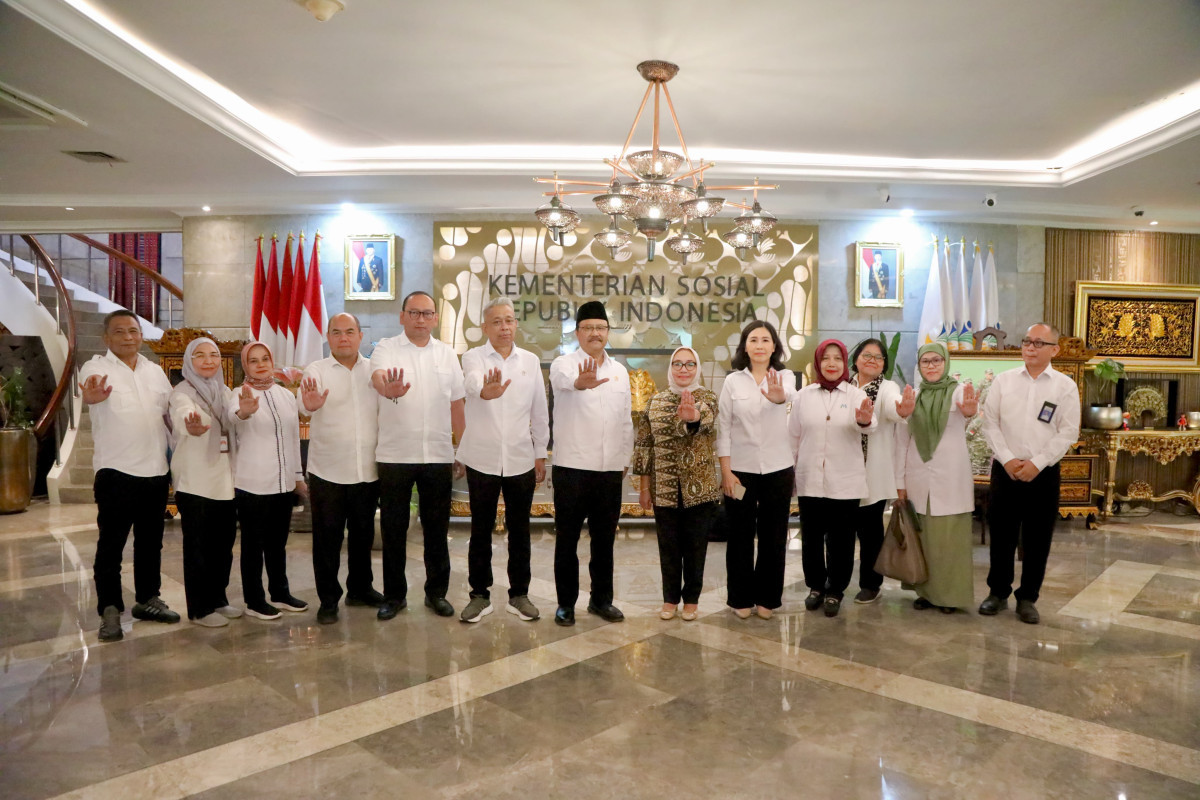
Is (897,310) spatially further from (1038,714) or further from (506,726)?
(506,726)

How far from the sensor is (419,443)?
3818 mm

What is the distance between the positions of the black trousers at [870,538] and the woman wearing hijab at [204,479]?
11.1 ft

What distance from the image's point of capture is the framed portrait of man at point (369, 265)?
750 cm

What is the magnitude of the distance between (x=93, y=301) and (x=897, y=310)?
1010 cm

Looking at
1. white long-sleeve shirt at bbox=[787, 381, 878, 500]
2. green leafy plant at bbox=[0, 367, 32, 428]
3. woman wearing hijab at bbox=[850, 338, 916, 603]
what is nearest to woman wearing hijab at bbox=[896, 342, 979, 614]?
woman wearing hijab at bbox=[850, 338, 916, 603]

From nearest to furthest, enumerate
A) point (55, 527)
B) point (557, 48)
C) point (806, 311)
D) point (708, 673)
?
point (708, 673)
point (557, 48)
point (55, 527)
point (806, 311)

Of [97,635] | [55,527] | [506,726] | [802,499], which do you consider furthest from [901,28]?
[55,527]

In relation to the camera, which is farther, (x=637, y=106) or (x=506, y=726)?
(x=637, y=106)

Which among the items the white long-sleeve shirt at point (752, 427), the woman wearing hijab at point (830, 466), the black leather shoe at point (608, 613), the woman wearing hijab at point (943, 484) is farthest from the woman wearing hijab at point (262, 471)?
the woman wearing hijab at point (943, 484)

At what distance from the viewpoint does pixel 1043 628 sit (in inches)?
151

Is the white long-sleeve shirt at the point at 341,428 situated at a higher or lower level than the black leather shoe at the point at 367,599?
higher

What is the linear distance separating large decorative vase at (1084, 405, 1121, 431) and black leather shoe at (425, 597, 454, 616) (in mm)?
6422

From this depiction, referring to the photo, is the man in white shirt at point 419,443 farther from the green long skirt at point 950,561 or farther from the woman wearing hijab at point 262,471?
the green long skirt at point 950,561

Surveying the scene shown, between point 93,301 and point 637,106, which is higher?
point 637,106
